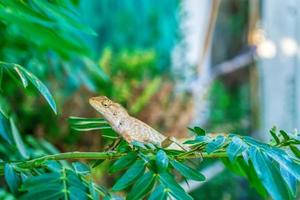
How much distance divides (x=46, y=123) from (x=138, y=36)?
1278 millimetres

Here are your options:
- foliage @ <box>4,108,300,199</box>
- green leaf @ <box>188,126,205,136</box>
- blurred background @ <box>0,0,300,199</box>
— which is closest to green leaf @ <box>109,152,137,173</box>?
foliage @ <box>4,108,300,199</box>

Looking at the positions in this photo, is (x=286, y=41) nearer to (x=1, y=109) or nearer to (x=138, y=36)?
(x=138, y=36)

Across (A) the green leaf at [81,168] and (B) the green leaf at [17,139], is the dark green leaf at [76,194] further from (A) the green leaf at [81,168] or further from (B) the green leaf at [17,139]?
(B) the green leaf at [17,139]

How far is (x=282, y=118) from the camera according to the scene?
486cm

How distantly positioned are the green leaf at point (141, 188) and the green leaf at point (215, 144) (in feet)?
0.22

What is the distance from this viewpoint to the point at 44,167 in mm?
787

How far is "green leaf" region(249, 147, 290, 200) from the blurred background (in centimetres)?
42

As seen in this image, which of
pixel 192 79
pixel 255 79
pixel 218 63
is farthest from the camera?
pixel 218 63

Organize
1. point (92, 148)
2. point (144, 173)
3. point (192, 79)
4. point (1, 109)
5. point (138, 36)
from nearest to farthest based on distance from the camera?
point (144, 173)
point (1, 109)
point (92, 148)
point (138, 36)
point (192, 79)

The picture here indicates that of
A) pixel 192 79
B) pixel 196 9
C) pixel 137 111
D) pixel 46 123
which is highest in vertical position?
pixel 196 9

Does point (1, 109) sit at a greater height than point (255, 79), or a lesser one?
lesser

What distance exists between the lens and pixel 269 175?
700mm

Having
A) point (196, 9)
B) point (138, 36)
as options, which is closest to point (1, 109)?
point (138, 36)

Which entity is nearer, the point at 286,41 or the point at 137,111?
the point at 137,111
